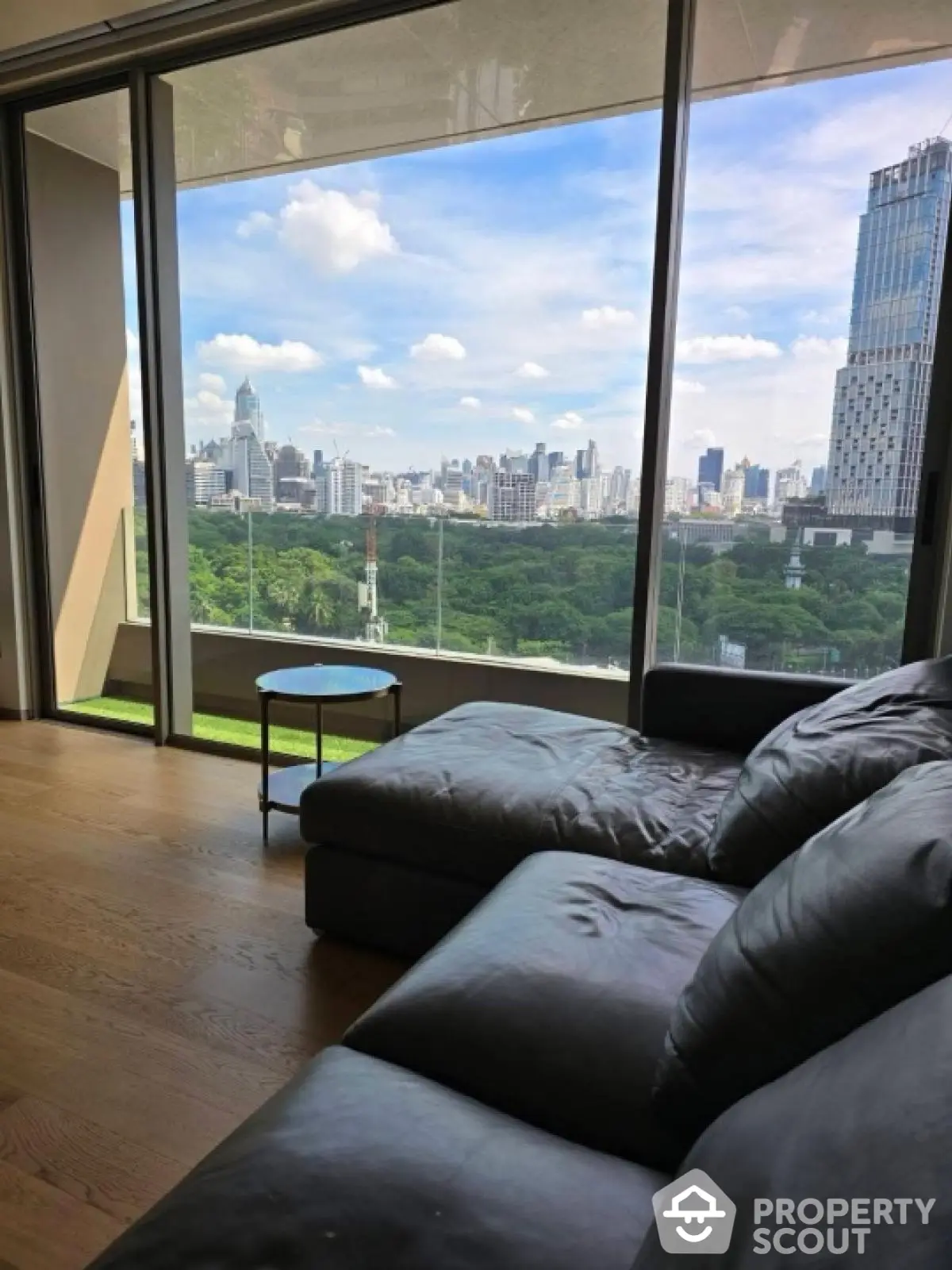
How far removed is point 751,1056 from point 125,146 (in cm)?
430

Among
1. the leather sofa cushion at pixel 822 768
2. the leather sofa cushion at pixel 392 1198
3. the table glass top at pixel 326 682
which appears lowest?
the leather sofa cushion at pixel 392 1198

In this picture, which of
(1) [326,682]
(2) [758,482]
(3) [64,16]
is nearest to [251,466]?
(1) [326,682]

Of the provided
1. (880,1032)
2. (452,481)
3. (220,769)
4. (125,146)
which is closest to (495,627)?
(452,481)

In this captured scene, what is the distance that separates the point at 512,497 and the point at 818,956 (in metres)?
2.76

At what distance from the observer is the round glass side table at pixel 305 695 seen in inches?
107

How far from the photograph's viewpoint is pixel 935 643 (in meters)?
2.57

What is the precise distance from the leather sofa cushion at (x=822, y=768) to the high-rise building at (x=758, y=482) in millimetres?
1136

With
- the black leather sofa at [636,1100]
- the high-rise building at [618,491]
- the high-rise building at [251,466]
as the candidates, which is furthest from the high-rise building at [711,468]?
the high-rise building at [251,466]

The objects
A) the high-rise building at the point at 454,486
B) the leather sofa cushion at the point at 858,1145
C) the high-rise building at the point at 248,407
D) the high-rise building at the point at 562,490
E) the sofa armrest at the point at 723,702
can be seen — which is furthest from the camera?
the high-rise building at the point at 248,407

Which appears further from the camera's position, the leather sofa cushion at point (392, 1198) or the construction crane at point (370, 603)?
the construction crane at point (370, 603)

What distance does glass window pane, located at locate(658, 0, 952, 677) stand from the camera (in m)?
2.52

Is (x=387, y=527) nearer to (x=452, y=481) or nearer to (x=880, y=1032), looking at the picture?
(x=452, y=481)

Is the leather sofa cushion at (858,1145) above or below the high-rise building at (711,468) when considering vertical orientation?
A: below

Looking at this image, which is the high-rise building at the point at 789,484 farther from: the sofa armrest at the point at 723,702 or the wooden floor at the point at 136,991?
the wooden floor at the point at 136,991
